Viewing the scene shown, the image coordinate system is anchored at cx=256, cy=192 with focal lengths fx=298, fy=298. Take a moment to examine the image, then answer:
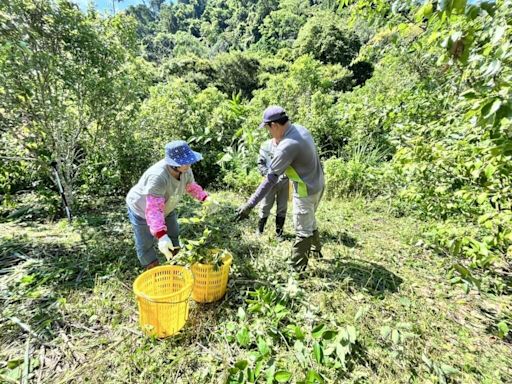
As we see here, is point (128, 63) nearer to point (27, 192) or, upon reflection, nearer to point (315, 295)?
point (27, 192)

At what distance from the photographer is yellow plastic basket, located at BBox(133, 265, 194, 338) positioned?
76.6 inches

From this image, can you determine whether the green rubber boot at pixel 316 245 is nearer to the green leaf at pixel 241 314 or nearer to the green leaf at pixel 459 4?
the green leaf at pixel 241 314

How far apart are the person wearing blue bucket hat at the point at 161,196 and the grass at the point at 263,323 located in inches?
20.7

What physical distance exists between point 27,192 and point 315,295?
5509mm

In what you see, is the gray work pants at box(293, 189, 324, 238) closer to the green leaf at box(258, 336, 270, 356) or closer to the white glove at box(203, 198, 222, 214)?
the white glove at box(203, 198, 222, 214)

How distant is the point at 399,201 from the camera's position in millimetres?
4438

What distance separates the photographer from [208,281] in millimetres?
2338

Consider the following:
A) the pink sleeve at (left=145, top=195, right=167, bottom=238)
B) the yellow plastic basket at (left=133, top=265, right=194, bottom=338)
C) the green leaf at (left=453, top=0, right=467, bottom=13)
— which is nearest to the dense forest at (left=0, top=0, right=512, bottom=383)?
the green leaf at (left=453, top=0, right=467, bottom=13)

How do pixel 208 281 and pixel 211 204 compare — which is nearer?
pixel 208 281

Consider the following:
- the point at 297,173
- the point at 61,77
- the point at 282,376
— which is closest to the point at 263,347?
the point at 282,376

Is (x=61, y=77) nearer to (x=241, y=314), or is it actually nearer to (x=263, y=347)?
(x=241, y=314)

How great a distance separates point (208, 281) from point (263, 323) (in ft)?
1.72

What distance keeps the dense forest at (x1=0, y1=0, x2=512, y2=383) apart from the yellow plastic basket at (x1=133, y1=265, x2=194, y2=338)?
15 cm

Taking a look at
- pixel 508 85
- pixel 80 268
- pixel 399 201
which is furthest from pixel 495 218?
pixel 80 268
